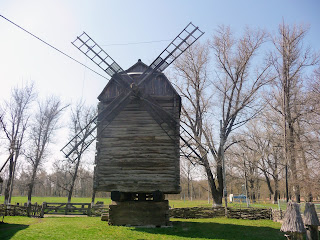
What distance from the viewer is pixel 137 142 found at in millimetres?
14047

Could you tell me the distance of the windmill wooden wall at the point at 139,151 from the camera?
13555 millimetres

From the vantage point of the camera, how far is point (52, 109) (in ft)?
101

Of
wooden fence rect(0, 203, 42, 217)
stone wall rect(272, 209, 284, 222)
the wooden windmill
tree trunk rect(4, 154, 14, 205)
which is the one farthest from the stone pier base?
tree trunk rect(4, 154, 14, 205)

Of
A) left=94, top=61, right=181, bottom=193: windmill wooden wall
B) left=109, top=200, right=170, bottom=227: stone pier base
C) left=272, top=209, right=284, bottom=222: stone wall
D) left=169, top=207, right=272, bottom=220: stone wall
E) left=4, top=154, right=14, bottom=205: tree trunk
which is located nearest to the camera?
left=94, top=61, right=181, bottom=193: windmill wooden wall

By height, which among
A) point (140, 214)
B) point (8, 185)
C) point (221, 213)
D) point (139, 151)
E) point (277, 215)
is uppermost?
point (139, 151)

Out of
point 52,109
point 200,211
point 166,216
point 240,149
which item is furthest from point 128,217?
point 240,149

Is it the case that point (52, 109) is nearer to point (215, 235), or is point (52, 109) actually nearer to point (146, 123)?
point (146, 123)

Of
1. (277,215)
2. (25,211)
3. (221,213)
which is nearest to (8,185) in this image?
(25,211)

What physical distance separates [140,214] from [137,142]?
413 centimetres

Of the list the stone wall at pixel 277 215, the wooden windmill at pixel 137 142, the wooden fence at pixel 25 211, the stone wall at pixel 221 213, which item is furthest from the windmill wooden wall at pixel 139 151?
the wooden fence at pixel 25 211

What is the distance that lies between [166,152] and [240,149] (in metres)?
30.1

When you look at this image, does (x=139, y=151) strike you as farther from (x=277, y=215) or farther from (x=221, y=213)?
(x=277, y=215)

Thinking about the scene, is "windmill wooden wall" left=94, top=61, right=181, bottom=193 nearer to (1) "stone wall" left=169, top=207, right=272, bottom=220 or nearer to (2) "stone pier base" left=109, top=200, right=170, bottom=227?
(2) "stone pier base" left=109, top=200, right=170, bottom=227

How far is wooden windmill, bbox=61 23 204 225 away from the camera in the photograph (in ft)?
44.7
